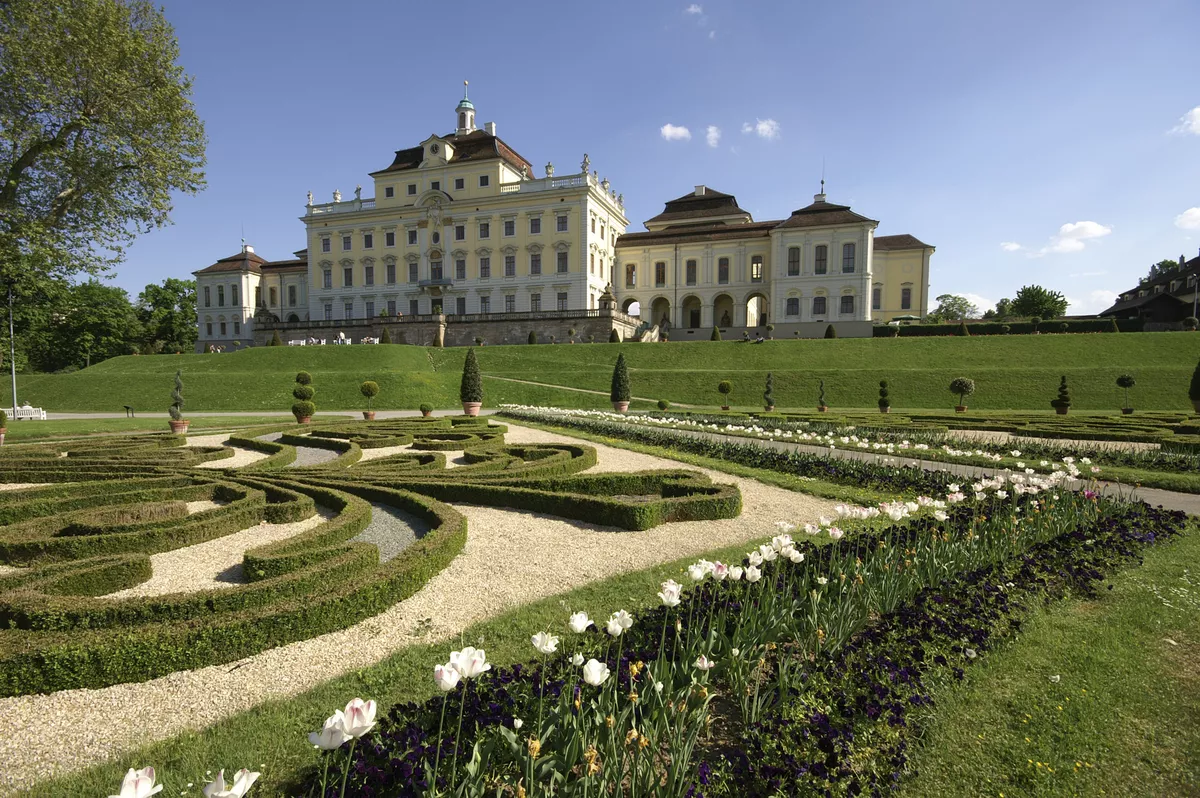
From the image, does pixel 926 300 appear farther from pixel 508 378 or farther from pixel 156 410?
pixel 156 410

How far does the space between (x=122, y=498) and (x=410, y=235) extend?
54.4m

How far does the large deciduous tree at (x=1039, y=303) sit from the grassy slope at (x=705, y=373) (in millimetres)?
37095

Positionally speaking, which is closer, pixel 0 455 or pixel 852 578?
pixel 852 578

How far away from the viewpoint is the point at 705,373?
109 ft

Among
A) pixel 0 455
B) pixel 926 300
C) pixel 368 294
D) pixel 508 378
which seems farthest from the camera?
pixel 368 294

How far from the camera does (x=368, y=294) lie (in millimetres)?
57938

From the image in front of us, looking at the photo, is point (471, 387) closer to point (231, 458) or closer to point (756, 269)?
point (231, 458)

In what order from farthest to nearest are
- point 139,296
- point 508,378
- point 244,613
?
1. point 139,296
2. point 508,378
3. point 244,613

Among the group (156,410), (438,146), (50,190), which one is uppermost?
(438,146)

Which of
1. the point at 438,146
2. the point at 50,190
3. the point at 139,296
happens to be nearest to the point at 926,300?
the point at 438,146

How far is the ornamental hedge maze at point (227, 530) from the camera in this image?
12.3ft

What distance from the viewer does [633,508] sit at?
709 centimetres

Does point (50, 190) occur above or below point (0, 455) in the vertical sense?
above

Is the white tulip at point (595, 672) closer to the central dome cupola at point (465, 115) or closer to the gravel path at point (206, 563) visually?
the gravel path at point (206, 563)
